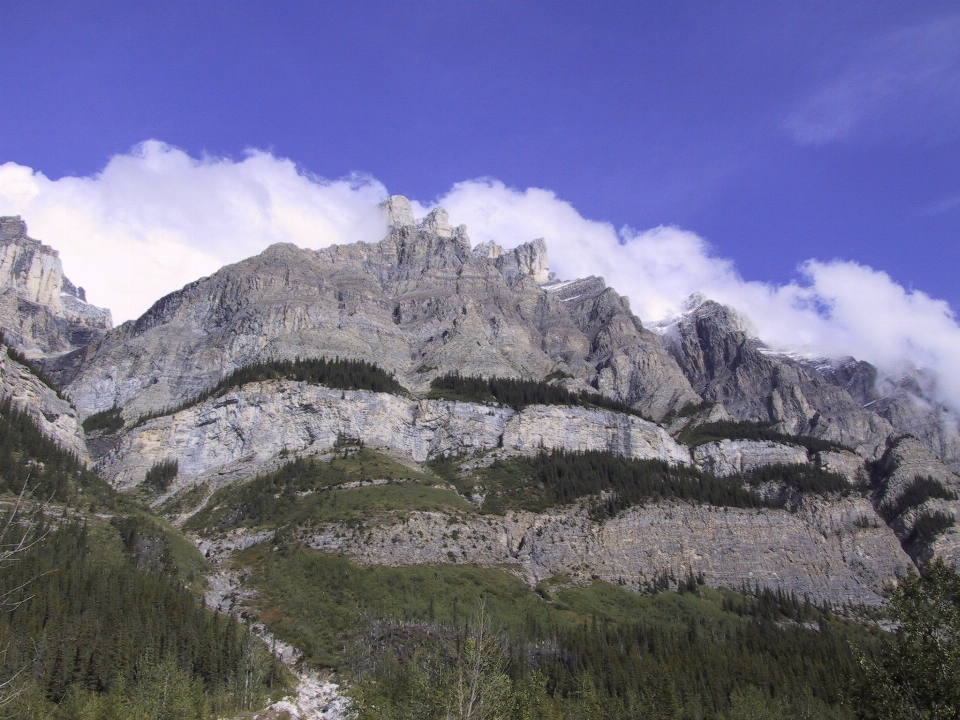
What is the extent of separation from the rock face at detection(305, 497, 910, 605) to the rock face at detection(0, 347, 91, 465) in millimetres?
78040

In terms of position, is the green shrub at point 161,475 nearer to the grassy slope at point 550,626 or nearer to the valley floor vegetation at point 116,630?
the valley floor vegetation at point 116,630

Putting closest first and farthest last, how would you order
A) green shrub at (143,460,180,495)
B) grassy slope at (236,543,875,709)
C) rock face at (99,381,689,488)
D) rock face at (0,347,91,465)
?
grassy slope at (236,543,875,709), rock face at (0,347,91,465), green shrub at (143,460,180,495), rock face at (99,381,689,488)

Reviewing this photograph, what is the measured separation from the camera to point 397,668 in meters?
90.6

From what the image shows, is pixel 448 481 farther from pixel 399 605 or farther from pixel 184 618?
pixel 184 618

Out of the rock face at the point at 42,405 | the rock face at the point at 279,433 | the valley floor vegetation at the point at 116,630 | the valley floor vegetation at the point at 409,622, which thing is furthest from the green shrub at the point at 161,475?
the valley floor vegetation at the point at 116,630

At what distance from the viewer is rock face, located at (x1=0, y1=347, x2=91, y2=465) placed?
167625 millimetres

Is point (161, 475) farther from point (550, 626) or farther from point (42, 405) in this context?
point (550, 626)

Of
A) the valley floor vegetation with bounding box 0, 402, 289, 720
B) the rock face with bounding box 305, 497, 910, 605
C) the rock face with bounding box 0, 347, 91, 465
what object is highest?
the rock face with bounding box 0, 347, 91, 465

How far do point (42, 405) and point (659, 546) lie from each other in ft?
460

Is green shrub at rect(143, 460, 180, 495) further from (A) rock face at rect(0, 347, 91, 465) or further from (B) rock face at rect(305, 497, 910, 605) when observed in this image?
(B) rock face at rect(305, 497, 910, 605)

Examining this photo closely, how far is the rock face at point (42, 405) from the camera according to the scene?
168 metres

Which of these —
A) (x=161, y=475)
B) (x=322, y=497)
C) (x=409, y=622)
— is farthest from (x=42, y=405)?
(x=409, y=622)

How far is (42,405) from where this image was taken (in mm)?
176375

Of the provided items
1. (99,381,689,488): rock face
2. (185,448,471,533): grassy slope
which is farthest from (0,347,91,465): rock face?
(185,448,471,533): grassy slope
